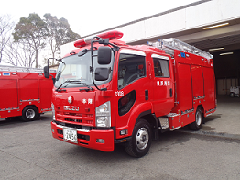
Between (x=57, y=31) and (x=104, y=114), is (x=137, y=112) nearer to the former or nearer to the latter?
(x=104, y=114)

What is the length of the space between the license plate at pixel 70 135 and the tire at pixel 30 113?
7.44 meters

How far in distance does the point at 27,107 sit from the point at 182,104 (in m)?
8.66

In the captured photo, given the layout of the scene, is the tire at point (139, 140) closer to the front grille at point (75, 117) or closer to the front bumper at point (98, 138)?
the front bumper at point (98, 138)

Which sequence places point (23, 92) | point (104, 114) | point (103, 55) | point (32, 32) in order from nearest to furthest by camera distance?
point (103, 55) → point (104, 114) → point (23, 92) → point (32, 32)

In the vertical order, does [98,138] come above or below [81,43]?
below

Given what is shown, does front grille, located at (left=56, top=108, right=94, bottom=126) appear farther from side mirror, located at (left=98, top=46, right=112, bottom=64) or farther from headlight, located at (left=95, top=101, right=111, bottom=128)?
side mirror, located at (left=98, top=46, right=112, bottom=64)

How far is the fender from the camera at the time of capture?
12.8 feet

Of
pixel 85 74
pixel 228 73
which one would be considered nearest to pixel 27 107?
pixel 85 74

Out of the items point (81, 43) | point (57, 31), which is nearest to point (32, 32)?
point (57, 31)

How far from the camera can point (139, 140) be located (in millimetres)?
4203

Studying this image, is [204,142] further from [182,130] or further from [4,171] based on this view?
[4,171]

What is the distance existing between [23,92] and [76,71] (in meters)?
7.51

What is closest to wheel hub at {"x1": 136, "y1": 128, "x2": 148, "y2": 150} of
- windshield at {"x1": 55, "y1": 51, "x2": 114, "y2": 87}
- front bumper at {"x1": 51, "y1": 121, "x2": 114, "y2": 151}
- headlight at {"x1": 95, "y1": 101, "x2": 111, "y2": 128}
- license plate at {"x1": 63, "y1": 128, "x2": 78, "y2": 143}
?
front bumper at {"x1": 51, "y1": 121, "x2": 114, "y2": 151}

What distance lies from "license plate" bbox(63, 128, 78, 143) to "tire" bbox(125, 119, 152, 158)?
1123mm
